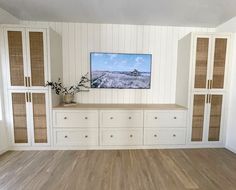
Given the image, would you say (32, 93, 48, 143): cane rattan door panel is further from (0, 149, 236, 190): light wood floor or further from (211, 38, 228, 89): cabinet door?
(211, 38, 228, 89): cabinet door

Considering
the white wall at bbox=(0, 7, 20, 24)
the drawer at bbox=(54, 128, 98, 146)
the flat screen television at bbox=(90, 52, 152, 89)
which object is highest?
the white wall at bbox=(0, 7, 20, 24)

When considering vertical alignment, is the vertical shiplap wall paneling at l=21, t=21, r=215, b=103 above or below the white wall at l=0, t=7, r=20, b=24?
below

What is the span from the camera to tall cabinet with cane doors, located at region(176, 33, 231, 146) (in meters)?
2.83

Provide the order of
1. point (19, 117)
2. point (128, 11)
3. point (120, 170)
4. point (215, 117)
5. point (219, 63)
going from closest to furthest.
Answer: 1. point (120, 170)
2. point (128, 11)
3. point (19, 117)
4. point (219, 63)
5. point (215, 117)

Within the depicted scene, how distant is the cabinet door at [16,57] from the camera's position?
2.62 m

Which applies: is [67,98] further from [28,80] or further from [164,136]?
[164,136]

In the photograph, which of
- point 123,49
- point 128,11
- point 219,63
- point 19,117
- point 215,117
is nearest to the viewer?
point 128,11

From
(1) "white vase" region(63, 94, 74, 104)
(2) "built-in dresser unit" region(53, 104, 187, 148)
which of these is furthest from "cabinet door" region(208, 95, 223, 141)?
(1) "white vase" region(63, 94, 74, 104)

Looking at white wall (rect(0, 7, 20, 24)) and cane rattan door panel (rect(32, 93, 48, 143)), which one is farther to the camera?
cane rattan door panel (rect(32, 93, 48, 143))

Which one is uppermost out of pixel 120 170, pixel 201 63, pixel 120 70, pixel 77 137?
pixel 201 63

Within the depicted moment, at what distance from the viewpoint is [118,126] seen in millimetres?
2902

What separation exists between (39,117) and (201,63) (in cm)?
325

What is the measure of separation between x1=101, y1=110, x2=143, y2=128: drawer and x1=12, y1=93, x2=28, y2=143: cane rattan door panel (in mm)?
1459

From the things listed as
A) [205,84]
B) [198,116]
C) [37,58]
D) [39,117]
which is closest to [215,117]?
[198,116]
